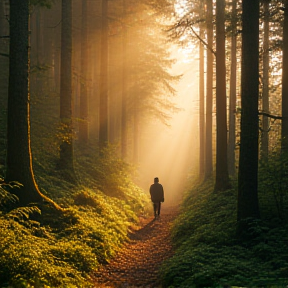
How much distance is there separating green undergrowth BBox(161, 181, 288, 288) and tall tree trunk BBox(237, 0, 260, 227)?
26.7 inches

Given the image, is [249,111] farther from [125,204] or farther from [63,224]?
[125,204]

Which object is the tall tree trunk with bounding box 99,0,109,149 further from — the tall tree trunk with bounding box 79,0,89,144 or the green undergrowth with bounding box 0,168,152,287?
the green undergrowth with bounding box 0,168,152,287

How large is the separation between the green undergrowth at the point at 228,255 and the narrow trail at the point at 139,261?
456mm

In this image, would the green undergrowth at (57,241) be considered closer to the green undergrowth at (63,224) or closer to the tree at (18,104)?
the green undergrowth at (63,224)

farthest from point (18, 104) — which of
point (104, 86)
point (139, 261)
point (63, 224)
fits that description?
point (104, 86)

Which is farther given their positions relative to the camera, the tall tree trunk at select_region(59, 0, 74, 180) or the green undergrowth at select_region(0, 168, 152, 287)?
the tall tree trunk at select_region(59, 0, 74, 180)

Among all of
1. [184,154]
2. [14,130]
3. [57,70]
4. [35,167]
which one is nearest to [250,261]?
[14,130]

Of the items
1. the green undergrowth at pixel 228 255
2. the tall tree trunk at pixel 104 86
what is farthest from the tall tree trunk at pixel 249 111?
the tall tree trunk at pixel 104 86

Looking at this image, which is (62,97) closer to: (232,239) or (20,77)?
(20,77)

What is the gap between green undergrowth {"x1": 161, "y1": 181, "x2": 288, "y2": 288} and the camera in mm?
6402

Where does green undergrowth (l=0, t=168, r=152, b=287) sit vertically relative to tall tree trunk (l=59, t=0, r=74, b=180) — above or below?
below

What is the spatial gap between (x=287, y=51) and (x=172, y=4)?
622cm

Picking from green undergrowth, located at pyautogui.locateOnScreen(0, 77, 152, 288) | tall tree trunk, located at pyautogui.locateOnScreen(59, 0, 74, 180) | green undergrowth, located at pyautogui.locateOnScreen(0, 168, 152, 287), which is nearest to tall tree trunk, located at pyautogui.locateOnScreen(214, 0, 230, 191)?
green undergrowth, located at pyautogui.locateOnScreen(0, 77, 152, 288)

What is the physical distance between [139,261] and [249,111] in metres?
5.30
